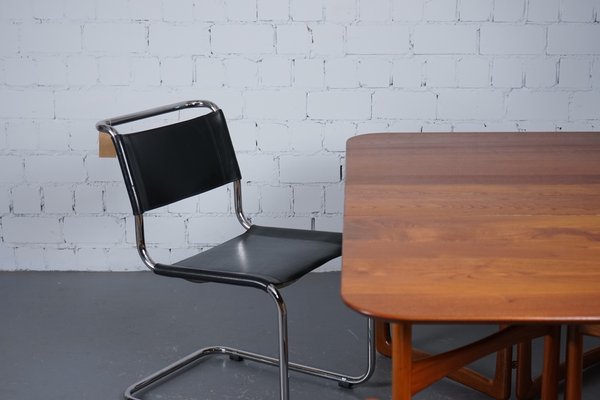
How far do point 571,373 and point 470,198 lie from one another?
42 cm

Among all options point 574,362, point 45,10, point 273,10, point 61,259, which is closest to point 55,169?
point 61,259

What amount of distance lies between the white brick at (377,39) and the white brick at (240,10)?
14.0 inches

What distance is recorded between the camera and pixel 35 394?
271 centimetres

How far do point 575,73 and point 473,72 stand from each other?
37 cm

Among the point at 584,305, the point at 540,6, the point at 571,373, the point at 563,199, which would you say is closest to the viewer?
the point at 584,305

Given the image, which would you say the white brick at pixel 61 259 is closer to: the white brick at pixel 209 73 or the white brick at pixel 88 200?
the white brick at pixel 88 200

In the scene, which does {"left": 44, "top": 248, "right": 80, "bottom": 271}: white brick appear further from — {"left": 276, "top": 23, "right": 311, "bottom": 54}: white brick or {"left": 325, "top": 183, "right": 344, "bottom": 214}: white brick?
{"left": 276, "top": 23, "right": 311, "bottom": 54}: white brick

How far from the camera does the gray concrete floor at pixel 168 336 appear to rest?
8.97 feet

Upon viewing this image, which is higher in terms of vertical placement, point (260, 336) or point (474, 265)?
point (474, 265)

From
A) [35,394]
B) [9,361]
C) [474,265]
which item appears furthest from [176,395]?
[474,265]

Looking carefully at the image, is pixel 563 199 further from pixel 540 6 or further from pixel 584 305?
pixel 540 6

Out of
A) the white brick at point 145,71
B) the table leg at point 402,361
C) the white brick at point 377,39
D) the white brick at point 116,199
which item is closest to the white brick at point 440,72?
the white brick at point 377,39

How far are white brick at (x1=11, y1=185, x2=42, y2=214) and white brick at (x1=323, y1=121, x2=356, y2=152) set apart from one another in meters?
1.11

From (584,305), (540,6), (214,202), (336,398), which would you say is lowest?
(336,398)
